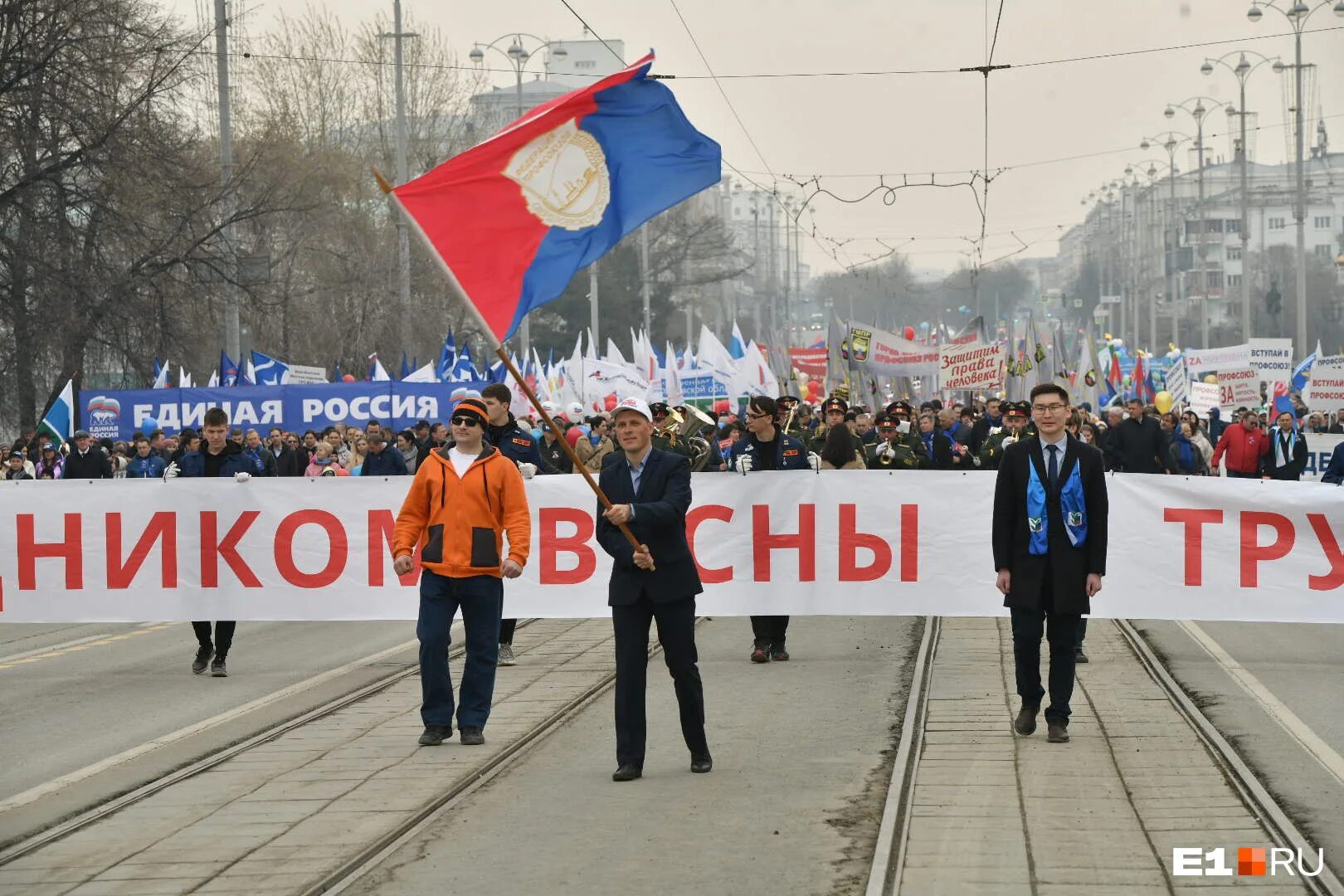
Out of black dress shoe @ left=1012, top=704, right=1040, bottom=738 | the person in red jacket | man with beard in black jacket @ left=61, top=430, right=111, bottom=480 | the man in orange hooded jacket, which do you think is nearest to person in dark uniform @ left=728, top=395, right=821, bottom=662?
black dress shoe @ left=1012, top=704, right=1040, bottom=738

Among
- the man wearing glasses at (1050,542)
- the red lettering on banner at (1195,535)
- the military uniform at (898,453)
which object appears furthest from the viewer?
the military uniform at (898,453)

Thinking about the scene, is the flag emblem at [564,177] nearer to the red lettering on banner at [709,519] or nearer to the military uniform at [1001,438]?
the red lettering on banner at [709,519]

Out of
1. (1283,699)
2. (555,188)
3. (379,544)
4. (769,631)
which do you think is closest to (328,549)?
(379,544)

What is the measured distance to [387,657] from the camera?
44.1 ft

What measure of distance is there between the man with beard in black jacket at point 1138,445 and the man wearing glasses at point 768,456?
23.9ft

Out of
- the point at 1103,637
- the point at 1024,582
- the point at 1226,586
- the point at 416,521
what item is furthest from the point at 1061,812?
the point at 1103,637

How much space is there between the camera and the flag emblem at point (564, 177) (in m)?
9.77

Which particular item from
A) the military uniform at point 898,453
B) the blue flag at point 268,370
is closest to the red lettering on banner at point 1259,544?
the military uniform at point 898,453

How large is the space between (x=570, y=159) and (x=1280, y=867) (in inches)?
202

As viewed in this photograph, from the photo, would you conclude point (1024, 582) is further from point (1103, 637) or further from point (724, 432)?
point (724, 432)

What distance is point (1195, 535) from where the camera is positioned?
1298 centimetres

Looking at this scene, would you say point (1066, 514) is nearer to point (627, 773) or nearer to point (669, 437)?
point (627, 773)

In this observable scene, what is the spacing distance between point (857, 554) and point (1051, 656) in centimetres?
387

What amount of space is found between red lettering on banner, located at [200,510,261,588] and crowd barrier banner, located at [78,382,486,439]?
15.4 meters
